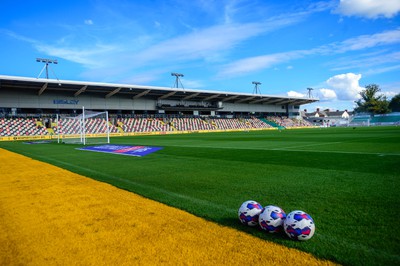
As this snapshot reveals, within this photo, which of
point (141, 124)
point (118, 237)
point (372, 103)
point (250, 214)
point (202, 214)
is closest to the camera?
point (118, 237)

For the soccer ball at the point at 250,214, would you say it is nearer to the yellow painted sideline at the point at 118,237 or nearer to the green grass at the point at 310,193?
the green grass at the point at 310,193

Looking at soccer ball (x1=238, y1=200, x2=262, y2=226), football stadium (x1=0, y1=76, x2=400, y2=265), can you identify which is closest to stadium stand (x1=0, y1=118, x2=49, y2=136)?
football stadium (x1=0, y1=76, x2=400, y2=265)

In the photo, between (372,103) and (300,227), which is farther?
(372,103)

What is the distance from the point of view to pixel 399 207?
4.79 metres

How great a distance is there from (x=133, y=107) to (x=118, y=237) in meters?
56.5

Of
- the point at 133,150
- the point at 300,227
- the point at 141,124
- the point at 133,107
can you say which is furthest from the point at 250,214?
the point at 133,107

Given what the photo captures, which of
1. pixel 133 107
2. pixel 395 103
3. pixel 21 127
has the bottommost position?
pixel 21 127

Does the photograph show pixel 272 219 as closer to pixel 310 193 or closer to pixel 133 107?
pixel 310 193

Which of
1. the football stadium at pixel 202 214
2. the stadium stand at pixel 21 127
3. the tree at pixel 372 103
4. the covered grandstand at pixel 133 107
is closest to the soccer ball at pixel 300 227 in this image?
the football stadium at pixel 202 214

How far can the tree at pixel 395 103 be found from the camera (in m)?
93.6

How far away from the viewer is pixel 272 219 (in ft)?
12.9

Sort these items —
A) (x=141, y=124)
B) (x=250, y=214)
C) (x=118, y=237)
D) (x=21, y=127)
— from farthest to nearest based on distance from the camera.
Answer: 1. (x=141, y=124)
2. (x=21, y=127)
3. (x=250, y=214)
4. (x=118, y=237)

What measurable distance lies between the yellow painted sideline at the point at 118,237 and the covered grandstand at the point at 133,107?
28950 millimetres

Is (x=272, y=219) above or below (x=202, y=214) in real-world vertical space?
above
